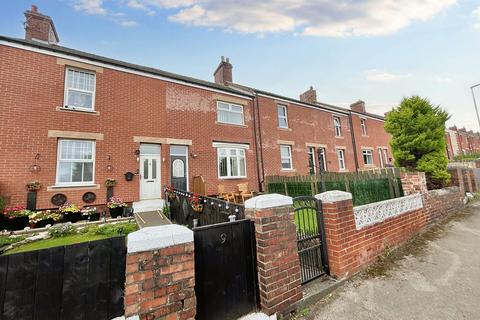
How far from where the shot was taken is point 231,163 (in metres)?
13.0

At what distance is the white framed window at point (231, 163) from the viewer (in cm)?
1252

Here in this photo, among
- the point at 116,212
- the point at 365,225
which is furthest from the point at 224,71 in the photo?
the point at 365,225

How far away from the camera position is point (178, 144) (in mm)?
11094

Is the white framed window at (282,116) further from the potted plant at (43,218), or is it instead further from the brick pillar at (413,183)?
the potted plant at (43,218)

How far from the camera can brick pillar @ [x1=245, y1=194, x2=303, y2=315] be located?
2768 mm

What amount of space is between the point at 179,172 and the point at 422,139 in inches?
414

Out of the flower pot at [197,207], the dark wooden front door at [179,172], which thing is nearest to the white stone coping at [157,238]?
the flower pot at [197,207]

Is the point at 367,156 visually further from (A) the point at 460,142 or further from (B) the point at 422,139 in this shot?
(A) the point at 460,142

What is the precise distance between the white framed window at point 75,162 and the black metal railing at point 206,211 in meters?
4.19

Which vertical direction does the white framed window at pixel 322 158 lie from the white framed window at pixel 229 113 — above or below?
below

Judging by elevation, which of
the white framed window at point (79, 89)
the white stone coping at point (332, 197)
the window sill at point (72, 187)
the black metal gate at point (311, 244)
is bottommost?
the black metal gate at point (311, 244)

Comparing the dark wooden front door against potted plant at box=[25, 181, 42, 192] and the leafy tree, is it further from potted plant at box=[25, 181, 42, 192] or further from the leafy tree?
the leafy tree

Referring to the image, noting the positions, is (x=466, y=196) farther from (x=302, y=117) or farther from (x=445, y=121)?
(x=302, y=117)

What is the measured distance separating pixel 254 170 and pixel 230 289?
11208 mm
